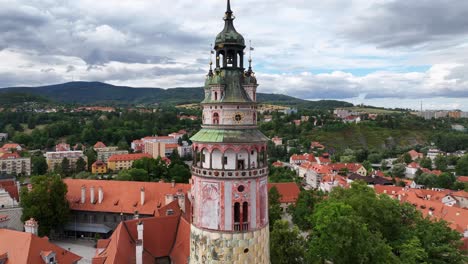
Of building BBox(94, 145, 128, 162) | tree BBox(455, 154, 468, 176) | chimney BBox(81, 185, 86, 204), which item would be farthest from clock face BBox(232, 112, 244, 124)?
building BBox(94, 145, 128, 162)

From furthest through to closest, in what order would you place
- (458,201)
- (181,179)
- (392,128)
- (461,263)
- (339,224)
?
1. (392,128)
2. (181,179)
3. (458,201)
4. (461,263)
5. (339,224)

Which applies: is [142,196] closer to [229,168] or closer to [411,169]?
[229,168]

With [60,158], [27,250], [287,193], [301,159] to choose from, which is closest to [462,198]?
[287,193]

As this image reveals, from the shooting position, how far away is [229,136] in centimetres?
1653

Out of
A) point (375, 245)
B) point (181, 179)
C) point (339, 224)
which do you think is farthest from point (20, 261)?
point (181, 179)

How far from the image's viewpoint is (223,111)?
55.2 feet

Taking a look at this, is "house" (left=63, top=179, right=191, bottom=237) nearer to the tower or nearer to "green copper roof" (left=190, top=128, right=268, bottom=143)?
the tower

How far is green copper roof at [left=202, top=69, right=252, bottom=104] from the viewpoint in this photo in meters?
16.7

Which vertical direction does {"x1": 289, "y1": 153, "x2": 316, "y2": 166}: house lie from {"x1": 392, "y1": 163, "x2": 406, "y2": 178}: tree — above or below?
above

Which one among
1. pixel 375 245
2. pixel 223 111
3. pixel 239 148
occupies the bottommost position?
pixel 375 245

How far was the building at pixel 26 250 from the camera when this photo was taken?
80.1ft

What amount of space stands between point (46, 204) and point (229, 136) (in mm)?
30183

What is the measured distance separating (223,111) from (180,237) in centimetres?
1354

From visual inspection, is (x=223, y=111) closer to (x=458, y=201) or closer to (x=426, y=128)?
(x=458, y=201)
